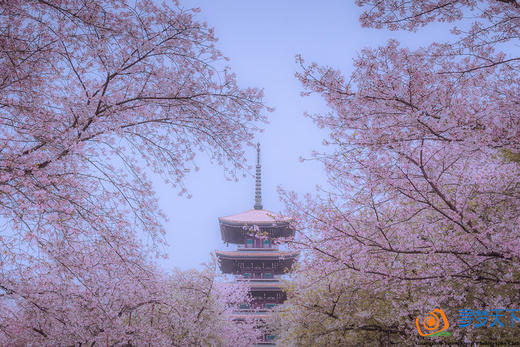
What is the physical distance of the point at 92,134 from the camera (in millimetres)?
3500

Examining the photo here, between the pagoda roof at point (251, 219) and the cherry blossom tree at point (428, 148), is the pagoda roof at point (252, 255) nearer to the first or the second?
the pagoda roof at point (251, 219)

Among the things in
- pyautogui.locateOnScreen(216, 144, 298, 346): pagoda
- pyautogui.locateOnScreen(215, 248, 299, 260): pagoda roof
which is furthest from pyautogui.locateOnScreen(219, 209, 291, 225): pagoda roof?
pyautogui.locateOnScreen(215, 248, 299, 260): pagoda roof

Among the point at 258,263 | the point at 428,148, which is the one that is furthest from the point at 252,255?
the point at 428,148

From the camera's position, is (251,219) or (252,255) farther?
(251,219)

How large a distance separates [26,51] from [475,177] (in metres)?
5.37

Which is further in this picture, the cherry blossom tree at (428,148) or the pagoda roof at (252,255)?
the pagoda roof at (252,255)

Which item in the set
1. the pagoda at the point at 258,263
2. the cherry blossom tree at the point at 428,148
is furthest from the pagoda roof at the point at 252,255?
the cherry blossom tree at the point at 428,148

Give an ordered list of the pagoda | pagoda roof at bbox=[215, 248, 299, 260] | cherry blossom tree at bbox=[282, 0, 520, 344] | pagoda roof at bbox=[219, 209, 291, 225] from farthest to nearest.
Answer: pagoda roof at bbox=[219, 209, 291, 225], pagoda roof at bbox=[215, 248, 299, 260], the pagoda, cherry blossom tree at bbox=[282, 0, 520, 344]

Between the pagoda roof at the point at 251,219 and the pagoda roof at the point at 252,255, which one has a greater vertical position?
the pagoda roof at the point at 251,219

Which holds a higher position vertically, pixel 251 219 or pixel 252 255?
pixel 251 219

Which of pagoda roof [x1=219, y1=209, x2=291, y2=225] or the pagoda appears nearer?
the pagoda

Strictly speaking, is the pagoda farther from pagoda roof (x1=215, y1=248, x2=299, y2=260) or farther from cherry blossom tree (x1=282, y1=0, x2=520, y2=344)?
cherry blossom tree (x1=282, y1=0, x2=520, y2=344)

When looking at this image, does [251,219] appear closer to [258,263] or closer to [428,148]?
[258,263]

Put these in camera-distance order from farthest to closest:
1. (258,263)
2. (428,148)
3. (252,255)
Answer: (258,263)
(252,255)
(428,148)
